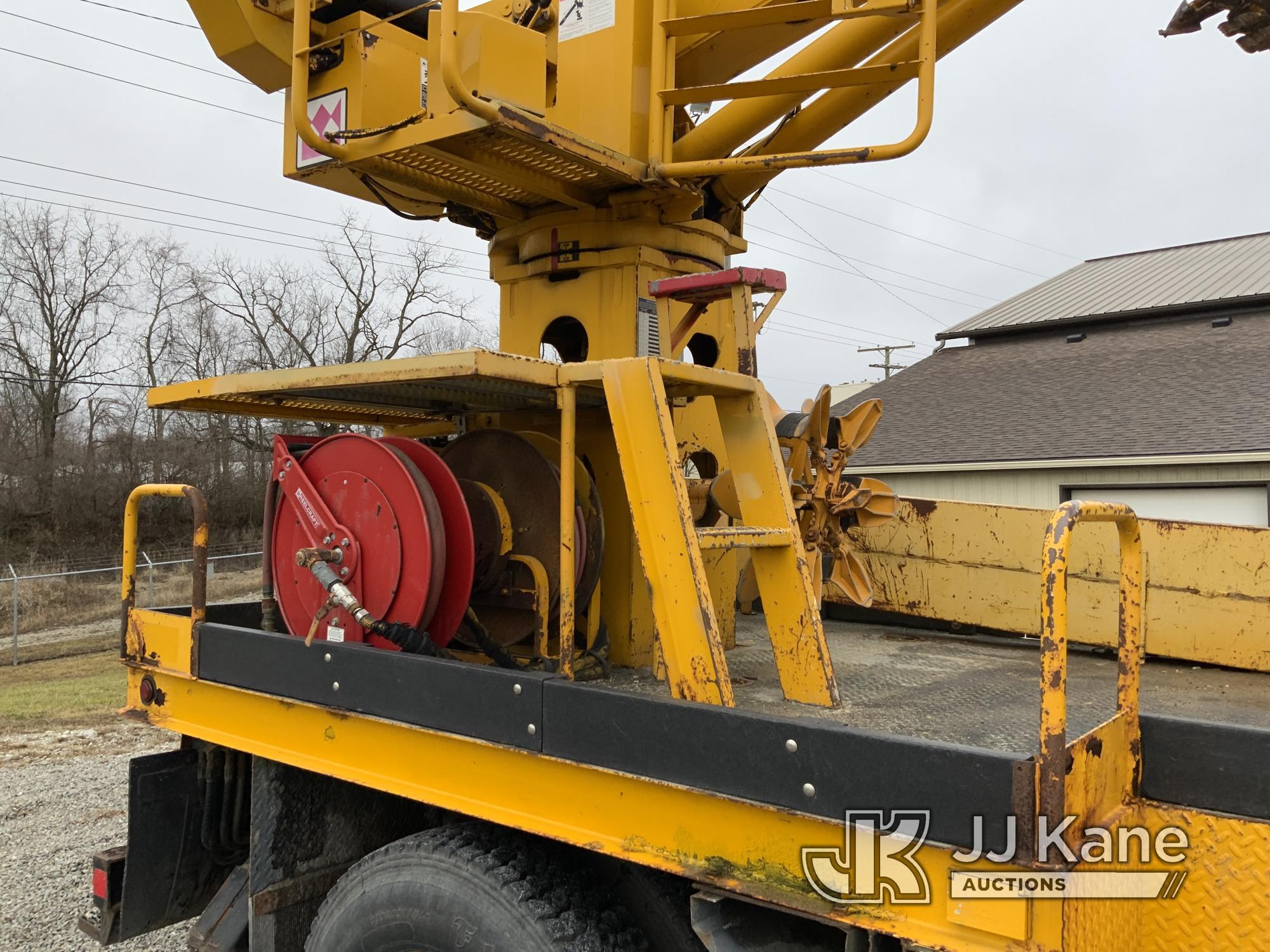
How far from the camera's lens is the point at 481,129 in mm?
3203

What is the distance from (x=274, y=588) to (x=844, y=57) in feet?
9.80

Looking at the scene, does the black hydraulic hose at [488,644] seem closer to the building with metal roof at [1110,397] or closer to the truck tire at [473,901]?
the truck tire at [473,901]

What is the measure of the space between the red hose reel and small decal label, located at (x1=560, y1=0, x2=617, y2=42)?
2007 mm

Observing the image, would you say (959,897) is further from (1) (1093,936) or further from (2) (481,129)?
(2) (481,129)

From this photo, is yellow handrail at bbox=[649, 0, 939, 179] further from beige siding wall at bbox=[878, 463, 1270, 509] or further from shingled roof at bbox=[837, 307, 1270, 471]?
shingled roof at bbox=[837, 307, 1270, 471]

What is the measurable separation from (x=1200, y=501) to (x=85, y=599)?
21.8 m

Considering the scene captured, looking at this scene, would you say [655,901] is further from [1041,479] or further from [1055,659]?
[1041,479]

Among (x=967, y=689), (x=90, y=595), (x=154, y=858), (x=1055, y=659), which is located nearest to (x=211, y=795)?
(x=154, y=858)

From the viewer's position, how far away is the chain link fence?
681 inches

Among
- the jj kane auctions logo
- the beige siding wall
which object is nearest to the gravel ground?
the jj kane auctions logo

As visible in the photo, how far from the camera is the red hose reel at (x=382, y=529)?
2844 millimetres

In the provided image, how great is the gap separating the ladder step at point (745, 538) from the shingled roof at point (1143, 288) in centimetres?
1952

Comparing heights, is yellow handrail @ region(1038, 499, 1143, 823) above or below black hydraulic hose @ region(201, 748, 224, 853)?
above

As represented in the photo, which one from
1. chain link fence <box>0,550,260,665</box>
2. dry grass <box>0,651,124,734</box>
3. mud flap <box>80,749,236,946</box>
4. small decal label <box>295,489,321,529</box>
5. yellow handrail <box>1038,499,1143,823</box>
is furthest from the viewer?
chain link fence <box>0,550,260,665</box>
